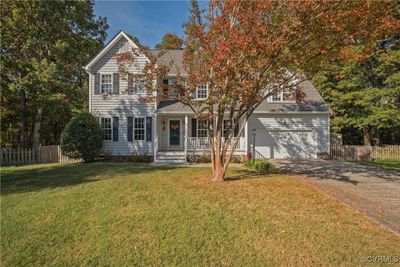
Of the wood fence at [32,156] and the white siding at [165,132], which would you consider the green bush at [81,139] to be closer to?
the wood fence at [32,156]

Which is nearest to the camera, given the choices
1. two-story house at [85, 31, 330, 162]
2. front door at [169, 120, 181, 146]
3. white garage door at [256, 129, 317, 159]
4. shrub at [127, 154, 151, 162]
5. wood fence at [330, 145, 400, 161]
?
shrub at [127, 154, 151, 162]

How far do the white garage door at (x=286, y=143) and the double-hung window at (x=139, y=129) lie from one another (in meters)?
7.89

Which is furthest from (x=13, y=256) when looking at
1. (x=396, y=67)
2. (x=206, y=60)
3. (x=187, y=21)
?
(x=396, y=67)

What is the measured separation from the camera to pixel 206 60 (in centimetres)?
684

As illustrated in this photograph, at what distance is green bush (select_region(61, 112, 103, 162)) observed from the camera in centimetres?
1305

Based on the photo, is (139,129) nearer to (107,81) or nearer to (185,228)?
(107,81)

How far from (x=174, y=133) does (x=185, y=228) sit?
39.4ft

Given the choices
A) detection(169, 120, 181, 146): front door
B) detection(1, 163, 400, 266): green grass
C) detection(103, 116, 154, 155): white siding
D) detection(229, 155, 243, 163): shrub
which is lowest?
detection(1, 163, 400, 266): green grass

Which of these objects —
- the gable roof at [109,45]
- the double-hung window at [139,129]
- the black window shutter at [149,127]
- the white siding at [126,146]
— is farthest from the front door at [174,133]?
the gable roof at [109,45]

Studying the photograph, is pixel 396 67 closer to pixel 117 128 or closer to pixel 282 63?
pixel 282 63

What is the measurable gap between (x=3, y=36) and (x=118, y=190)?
54.6ft

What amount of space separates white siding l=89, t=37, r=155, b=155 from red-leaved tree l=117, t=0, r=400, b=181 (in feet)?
25.2

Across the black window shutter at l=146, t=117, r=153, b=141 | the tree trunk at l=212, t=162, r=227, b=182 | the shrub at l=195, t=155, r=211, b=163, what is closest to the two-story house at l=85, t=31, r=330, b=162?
the black window shutter at l=146, t=117, r=153, b=141

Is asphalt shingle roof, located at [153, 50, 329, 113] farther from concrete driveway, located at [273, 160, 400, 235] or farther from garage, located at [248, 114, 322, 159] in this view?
concrete driveway, located at [273, 160, 400, 235]
